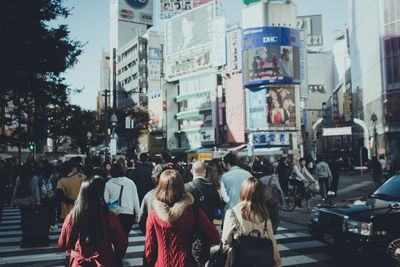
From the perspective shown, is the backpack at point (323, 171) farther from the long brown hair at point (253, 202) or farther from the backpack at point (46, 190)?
the long brown hair at point (253, 202)

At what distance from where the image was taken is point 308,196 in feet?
45.2

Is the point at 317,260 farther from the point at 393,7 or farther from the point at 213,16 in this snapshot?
the point at 213,16

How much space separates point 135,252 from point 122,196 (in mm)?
2301

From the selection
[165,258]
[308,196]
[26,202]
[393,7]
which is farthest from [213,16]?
[165,258]

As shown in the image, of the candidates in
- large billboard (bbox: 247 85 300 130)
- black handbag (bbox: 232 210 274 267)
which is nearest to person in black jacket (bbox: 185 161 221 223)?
black handbag (bbox: 232 210 274 267)

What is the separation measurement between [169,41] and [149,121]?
13.0 meters

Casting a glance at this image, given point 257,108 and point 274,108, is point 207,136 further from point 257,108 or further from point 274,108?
point 274,108

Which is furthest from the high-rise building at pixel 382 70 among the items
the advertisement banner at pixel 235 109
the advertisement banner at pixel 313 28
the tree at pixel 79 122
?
the advertisement banner at pixel 313 28

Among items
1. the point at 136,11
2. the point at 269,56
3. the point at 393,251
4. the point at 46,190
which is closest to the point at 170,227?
the point at 393,251

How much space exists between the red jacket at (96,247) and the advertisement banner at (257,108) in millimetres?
42418

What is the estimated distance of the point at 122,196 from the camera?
6258 millimetres

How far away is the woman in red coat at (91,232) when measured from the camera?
3.62m

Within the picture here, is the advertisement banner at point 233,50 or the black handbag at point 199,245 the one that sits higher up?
the advertisement banner at point 233,50

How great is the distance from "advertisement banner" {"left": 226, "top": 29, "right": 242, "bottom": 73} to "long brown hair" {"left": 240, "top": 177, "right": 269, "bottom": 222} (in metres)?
44.5
